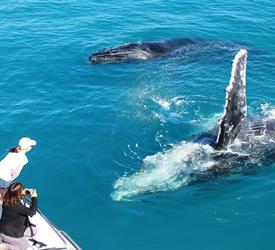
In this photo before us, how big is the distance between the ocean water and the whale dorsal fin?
1.53m

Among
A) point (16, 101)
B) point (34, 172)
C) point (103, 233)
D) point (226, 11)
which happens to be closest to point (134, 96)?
point (16, 101)

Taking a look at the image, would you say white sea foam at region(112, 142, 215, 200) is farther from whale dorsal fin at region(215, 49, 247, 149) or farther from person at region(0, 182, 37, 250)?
person at region(0, 182, 37, 250)

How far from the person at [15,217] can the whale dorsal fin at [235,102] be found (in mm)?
8997

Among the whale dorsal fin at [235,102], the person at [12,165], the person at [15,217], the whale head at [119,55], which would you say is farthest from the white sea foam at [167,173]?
the whale head at [119,55]

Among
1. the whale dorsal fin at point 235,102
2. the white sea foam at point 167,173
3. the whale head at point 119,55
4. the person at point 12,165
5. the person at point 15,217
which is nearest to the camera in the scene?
the person at point 15,217

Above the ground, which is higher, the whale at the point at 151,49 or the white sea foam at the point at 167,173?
the whale at the point at 151,49

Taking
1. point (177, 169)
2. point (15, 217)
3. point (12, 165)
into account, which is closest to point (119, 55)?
point (177, 169)

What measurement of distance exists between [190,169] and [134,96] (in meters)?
8.17

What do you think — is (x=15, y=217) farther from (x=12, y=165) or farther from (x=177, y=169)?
(x=177, y=169)

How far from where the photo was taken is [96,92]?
28781 mm

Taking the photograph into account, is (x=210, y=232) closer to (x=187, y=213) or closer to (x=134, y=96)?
(x=187, y=213)

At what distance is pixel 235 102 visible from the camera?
1994 centimetres

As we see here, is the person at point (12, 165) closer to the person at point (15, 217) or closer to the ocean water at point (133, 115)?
the person at point (15, 217)

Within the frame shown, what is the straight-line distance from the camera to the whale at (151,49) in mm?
31984
